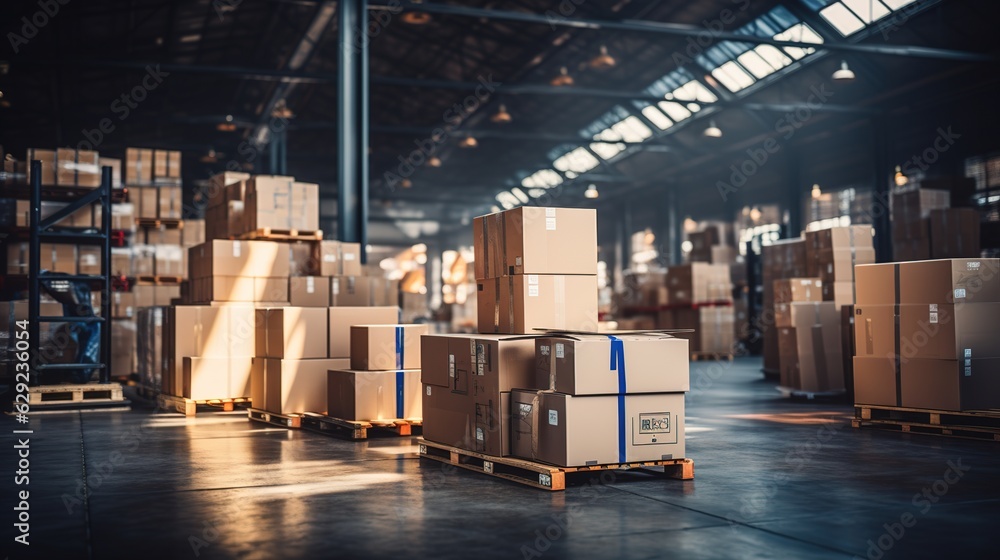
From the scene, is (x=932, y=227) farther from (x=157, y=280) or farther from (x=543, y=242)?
(x=157, y=280)

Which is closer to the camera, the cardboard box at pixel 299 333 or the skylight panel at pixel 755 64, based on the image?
the cardboard box at pixel 299 333

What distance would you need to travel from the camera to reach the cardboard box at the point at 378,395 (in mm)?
6949

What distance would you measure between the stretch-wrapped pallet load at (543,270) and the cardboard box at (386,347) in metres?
1.46

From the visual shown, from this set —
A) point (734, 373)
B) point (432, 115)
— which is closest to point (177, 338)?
point (734, 373)

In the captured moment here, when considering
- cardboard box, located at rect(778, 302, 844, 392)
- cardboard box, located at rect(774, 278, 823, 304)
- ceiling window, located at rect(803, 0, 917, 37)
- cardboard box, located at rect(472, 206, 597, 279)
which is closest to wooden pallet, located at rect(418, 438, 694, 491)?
cardboard box, located at rect(472, 206, 597, 279)

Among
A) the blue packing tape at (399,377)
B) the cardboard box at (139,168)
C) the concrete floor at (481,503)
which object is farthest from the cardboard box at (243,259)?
the cardboard box at (139,168)

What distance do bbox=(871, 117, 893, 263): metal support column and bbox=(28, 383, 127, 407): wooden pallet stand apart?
13.4m

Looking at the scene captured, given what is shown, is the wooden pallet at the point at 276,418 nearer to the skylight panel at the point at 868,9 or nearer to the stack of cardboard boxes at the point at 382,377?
the stack of cardboard boxes at the point at 382,377

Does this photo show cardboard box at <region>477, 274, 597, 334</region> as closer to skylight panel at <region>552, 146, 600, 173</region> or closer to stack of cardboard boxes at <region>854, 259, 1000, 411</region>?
stack of cardboard boxes at <region>854, 259, 1000, 411</region>

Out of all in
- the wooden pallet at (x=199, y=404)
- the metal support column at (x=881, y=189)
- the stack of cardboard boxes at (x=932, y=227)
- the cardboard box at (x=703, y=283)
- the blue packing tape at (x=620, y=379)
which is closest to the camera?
the blue packing tape at (x=620, y=379)

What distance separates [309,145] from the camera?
91.8 feet

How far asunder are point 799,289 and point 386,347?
19.7 feet

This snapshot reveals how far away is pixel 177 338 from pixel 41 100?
12.8m

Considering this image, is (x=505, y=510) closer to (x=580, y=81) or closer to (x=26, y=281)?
(x=26, y=281)
